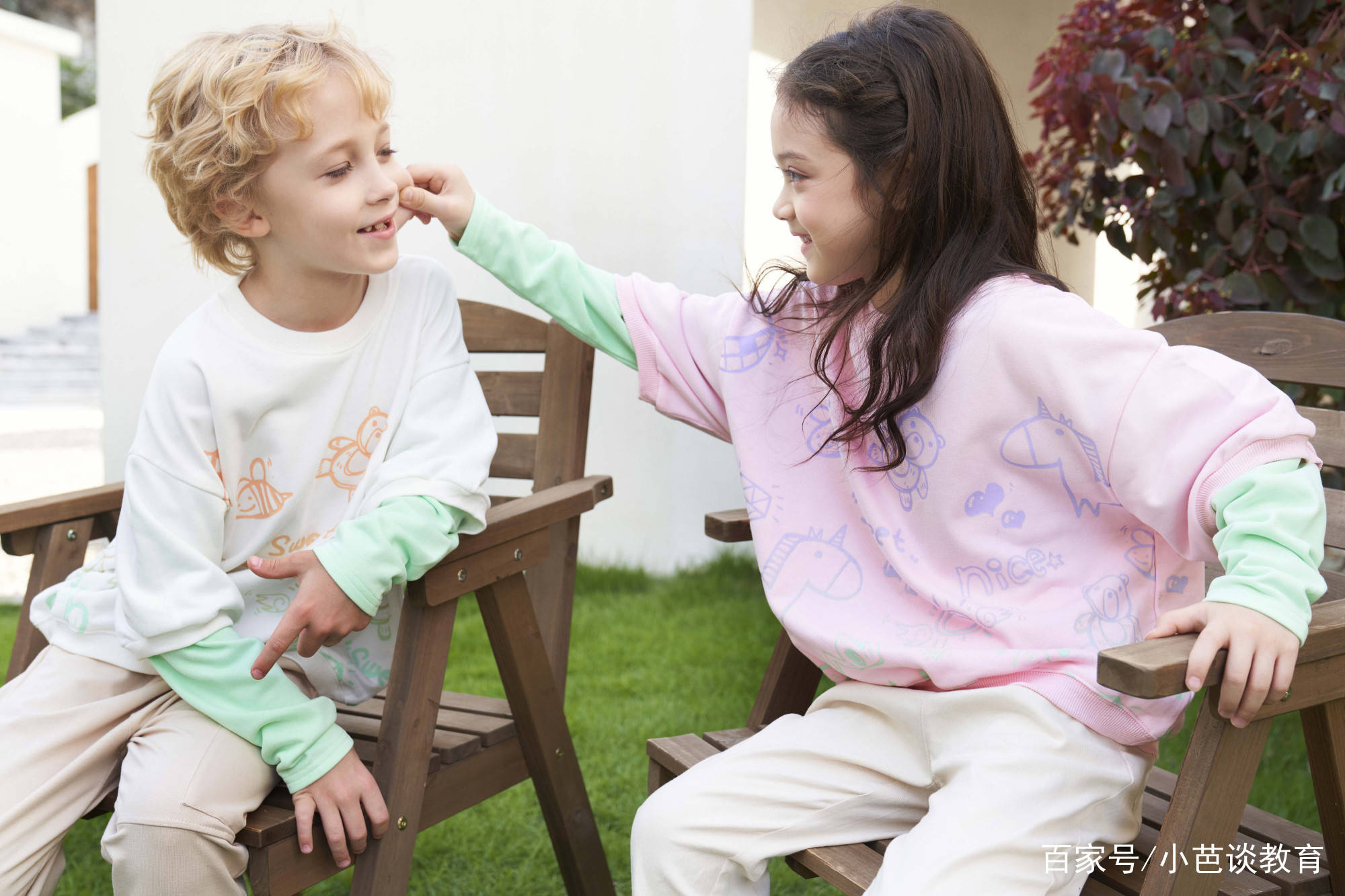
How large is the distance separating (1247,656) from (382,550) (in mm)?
981

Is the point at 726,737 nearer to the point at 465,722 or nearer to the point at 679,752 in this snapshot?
the point at 679,752

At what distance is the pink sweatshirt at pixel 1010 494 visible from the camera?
1296 millimetres

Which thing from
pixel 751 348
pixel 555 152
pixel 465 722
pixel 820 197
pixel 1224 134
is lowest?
pixel 465 722

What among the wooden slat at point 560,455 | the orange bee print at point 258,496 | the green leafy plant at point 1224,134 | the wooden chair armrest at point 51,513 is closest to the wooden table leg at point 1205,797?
the wooden slat at point 560,455

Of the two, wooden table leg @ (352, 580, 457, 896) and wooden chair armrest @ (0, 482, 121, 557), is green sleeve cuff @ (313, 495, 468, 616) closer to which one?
wooden table leg @ (352, 580, 457, 896)

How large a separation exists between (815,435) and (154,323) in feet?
9.10

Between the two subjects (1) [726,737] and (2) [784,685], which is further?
(2) [784,685]

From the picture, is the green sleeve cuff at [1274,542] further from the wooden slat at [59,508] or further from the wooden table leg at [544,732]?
the wooden slat at [59,508]

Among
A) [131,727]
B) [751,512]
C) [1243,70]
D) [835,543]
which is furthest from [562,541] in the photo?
[1243,70]

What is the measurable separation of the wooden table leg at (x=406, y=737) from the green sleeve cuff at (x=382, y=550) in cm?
4

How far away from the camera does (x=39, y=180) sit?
12445 mm

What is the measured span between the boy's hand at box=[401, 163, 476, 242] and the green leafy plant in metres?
1.49

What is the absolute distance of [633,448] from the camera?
3.74 metres

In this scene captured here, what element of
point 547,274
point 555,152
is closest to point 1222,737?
point 547,274
